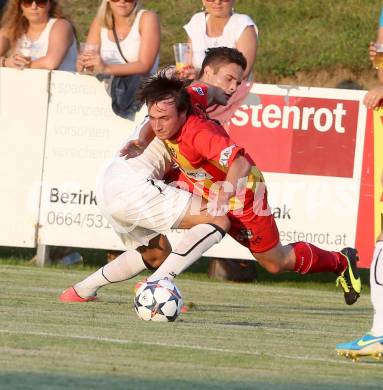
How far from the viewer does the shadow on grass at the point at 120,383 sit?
5.55m

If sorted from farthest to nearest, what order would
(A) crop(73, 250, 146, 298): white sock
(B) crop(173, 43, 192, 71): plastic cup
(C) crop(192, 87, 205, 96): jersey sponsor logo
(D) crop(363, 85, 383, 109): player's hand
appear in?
(B) crop(173, 43, 192, 71): plastic cup < (A) crop(73, 250, 146, 298): white sock < (C) crop(192, 87, 205, 96): jersey sponsor logo < (D) crop(363, 85, 383, 109): player's hand

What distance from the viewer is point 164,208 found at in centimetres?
891

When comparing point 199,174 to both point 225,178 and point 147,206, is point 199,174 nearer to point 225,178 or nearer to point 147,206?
point 225,178

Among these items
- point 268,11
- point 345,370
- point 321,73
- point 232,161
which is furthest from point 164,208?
point 268,11

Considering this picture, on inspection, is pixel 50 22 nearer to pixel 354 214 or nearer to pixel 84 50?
pixel 84 50

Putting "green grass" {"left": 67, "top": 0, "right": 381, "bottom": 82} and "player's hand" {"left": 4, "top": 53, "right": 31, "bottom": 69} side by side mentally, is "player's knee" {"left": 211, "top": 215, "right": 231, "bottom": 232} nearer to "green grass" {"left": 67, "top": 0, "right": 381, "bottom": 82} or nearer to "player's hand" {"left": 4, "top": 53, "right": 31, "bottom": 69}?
"player's hand" {"left": 4, "top": 53, "right": 31, "bottom": 69}

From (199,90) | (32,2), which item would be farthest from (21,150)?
(199,90)

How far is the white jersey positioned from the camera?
891 centimetres

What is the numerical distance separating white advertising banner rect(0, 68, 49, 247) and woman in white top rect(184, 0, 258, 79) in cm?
169

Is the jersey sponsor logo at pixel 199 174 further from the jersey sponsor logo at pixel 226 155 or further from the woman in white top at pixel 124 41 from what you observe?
the woman in white top at pixel 124 41

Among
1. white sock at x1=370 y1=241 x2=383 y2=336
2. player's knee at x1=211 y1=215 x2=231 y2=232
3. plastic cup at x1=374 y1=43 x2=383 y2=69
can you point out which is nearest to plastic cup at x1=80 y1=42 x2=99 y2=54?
player's knee at x1=211 y1=215 x2=231 y2=232

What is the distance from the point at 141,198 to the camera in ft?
29.3

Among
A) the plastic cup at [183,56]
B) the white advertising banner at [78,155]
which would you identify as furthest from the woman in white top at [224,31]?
the white advertising banner at [78,155]

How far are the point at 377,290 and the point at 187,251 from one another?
5.77 feet
